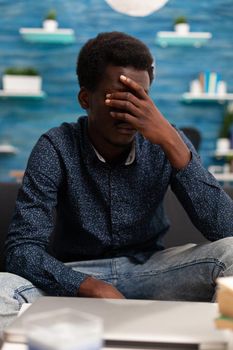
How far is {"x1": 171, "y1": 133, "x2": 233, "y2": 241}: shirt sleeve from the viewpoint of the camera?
1.36 metres

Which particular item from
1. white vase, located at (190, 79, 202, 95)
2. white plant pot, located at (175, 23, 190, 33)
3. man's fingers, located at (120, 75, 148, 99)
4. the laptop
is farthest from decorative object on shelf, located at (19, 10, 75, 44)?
the laptop

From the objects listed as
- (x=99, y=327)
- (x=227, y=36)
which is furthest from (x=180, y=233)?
(x=227, y=36)

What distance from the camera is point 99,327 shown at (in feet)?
1.76

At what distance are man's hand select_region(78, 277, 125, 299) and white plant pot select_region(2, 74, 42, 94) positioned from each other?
12.0ft

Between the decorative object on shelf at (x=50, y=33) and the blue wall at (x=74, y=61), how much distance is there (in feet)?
0.18

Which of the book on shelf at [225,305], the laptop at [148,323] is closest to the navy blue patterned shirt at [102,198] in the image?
the laptop at [148,323]

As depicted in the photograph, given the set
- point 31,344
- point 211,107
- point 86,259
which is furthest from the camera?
point 211,107

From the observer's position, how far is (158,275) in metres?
1.31

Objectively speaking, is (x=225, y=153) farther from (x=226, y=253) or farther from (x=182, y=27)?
(x=226, y=253)

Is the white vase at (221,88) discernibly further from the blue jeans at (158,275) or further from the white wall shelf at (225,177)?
the blue jeans at (158,275)

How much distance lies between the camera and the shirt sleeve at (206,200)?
4.47ft

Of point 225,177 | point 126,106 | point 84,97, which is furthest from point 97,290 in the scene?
point 225,177

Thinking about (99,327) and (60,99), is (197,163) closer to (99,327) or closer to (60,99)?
(99,327)

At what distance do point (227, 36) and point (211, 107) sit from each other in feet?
2.18
